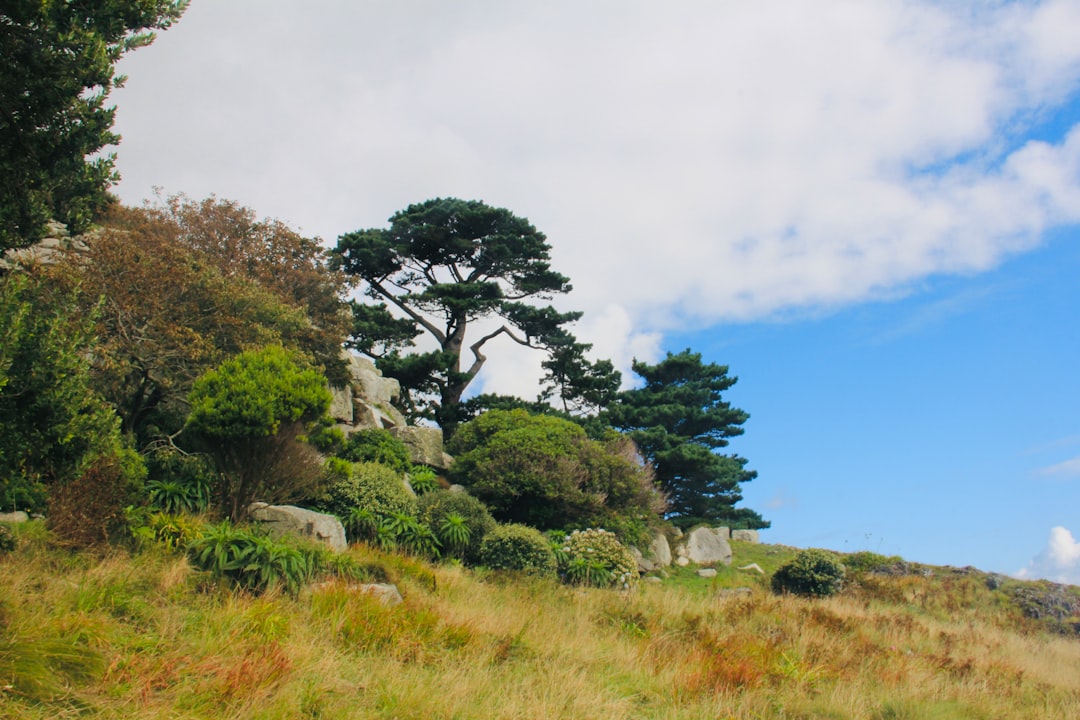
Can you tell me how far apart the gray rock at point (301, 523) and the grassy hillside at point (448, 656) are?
728 millimetres

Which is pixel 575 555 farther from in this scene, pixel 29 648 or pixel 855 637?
pixel 29 648

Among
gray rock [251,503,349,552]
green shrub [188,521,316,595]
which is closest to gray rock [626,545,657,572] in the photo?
gray rock [251,503,349,552]

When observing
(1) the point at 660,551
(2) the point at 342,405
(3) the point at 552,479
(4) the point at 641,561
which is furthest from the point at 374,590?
(1) the point at 660,551

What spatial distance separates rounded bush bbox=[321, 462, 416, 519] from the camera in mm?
13641

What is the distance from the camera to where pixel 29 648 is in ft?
17.2

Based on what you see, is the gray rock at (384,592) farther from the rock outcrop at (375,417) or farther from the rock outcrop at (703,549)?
the rock outcrop at (703,549)

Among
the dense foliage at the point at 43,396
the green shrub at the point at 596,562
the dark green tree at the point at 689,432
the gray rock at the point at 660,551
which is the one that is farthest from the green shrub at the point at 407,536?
the dark green tree at the point at 689,432

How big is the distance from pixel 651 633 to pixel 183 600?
559cm

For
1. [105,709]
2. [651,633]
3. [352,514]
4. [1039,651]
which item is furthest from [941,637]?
[105,709]

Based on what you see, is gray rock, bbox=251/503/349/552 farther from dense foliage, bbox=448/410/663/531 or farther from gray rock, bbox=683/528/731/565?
gray rock, bbox=683/528/731/565

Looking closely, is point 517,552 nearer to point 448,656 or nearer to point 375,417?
point 448,656

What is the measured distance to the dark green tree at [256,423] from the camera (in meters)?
11.1

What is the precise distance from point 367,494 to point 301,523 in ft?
7.81

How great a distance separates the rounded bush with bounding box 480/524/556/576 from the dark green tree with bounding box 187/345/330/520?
362 centimetres
